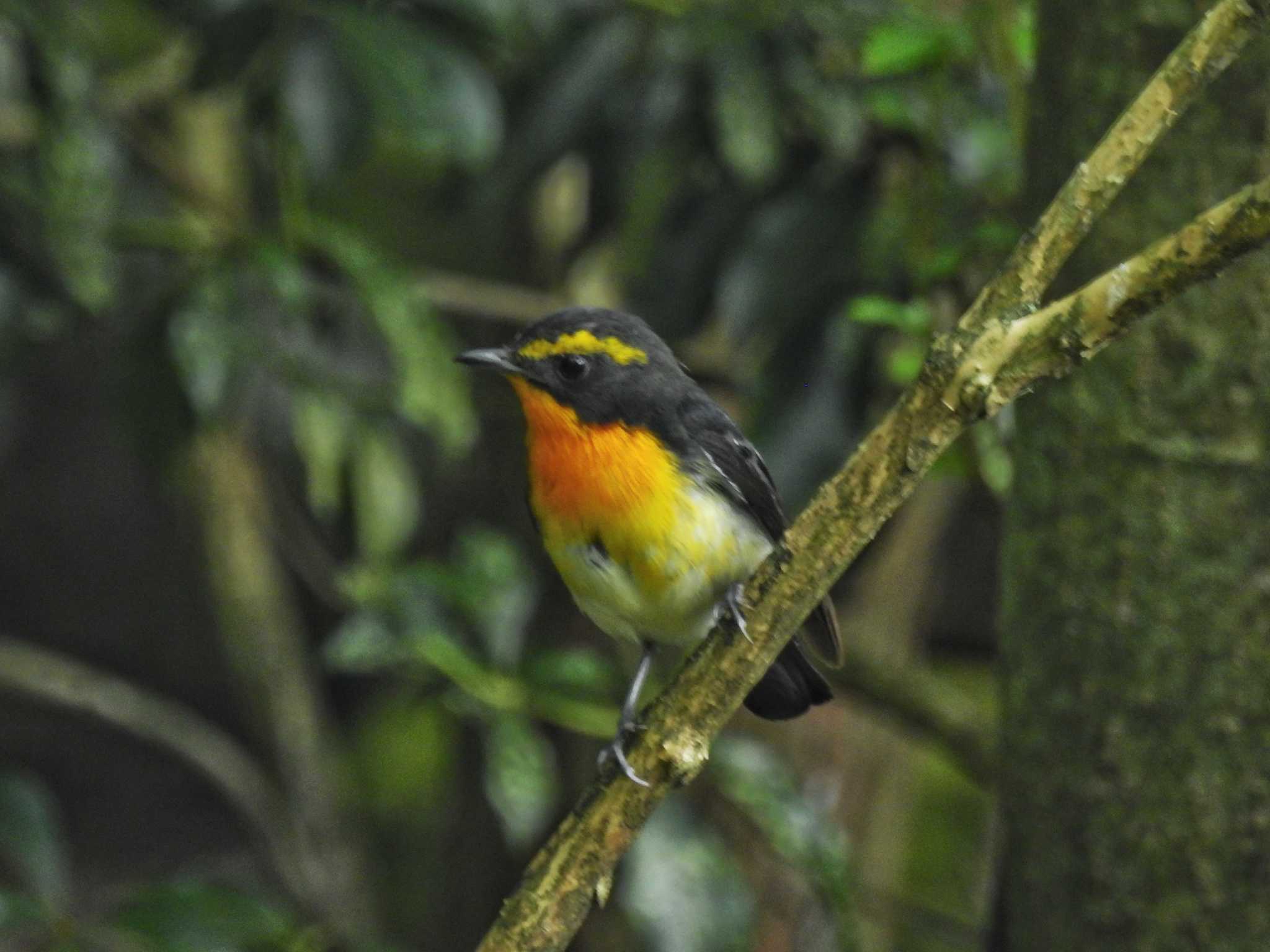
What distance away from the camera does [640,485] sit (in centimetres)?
304

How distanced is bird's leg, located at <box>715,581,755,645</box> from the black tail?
0.53ft

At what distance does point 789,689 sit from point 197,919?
144 centimetres

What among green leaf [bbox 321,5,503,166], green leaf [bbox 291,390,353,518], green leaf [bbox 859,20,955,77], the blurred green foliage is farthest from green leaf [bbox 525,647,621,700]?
green leaf [bbox 859,20,955,77]

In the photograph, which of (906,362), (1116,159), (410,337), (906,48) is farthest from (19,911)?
(1116,159)

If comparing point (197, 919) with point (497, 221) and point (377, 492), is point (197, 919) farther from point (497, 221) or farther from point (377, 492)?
point (497, 221)

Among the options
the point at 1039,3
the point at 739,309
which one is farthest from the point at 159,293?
the point at 1039,3

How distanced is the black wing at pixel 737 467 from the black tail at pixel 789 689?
7cm

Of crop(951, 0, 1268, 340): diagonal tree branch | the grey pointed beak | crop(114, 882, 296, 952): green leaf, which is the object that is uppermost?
crop(951, 0, 1268, 340): diagonal tree branch

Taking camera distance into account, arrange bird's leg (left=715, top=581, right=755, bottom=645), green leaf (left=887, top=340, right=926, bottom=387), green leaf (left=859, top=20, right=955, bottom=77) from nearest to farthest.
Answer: bird's leg (left=715, top=581, right=755, bottom=645) < green leaf (left=859, top=20, right=955, bottom=77) < green leaf (left=887, top=340, right=926, bottom=387)

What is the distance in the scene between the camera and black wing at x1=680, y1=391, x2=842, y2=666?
10.1 feet

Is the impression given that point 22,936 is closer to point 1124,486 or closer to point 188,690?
point 188,690

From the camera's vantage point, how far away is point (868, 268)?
3.68 m

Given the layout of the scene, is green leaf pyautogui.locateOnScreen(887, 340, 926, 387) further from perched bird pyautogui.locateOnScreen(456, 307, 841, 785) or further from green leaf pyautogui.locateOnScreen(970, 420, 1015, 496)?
perched bird pyautogui.locateOnScreen(456, 307, 841, 785)

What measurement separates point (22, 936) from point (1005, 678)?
432cm
